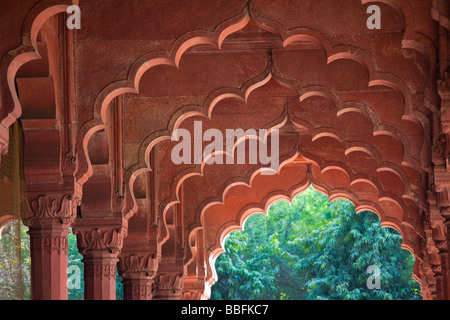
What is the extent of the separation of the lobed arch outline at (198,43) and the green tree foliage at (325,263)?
886 inches

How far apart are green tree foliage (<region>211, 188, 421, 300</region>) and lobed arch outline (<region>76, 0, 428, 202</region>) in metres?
22.5

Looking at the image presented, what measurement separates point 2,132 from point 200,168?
301 inches

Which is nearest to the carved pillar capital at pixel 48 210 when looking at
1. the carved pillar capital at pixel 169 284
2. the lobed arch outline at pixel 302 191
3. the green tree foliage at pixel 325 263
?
the carved pillar capital at pixel 169 284

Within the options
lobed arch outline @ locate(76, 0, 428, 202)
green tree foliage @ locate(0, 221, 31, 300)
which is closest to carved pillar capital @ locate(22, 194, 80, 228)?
lobed arch outline @ locate(76, 0, 428, 202)

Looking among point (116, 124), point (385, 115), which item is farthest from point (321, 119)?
point (116, 124)

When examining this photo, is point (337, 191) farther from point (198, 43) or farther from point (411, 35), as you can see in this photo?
point (411, 35)

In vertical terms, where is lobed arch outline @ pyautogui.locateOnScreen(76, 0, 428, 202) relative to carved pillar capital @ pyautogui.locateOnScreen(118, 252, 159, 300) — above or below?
above

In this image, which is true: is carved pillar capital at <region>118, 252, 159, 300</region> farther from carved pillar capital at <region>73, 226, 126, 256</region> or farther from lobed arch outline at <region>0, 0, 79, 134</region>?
lobed arch outline at <region>0, 0, 79, 134</region>

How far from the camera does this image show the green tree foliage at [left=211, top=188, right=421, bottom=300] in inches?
1325

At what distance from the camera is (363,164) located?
55.9 feet

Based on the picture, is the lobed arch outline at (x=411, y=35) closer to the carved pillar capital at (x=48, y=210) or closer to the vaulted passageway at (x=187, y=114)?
the vaulted passageway at (x=187, y=114)

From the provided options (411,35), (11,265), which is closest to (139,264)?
(11,265)

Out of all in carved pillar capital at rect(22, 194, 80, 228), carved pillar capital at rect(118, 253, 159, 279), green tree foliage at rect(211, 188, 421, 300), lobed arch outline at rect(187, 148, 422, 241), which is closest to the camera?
carved pillar capital at rect(22, 194, 80, 228)

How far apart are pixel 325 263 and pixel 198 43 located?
25.6 m
